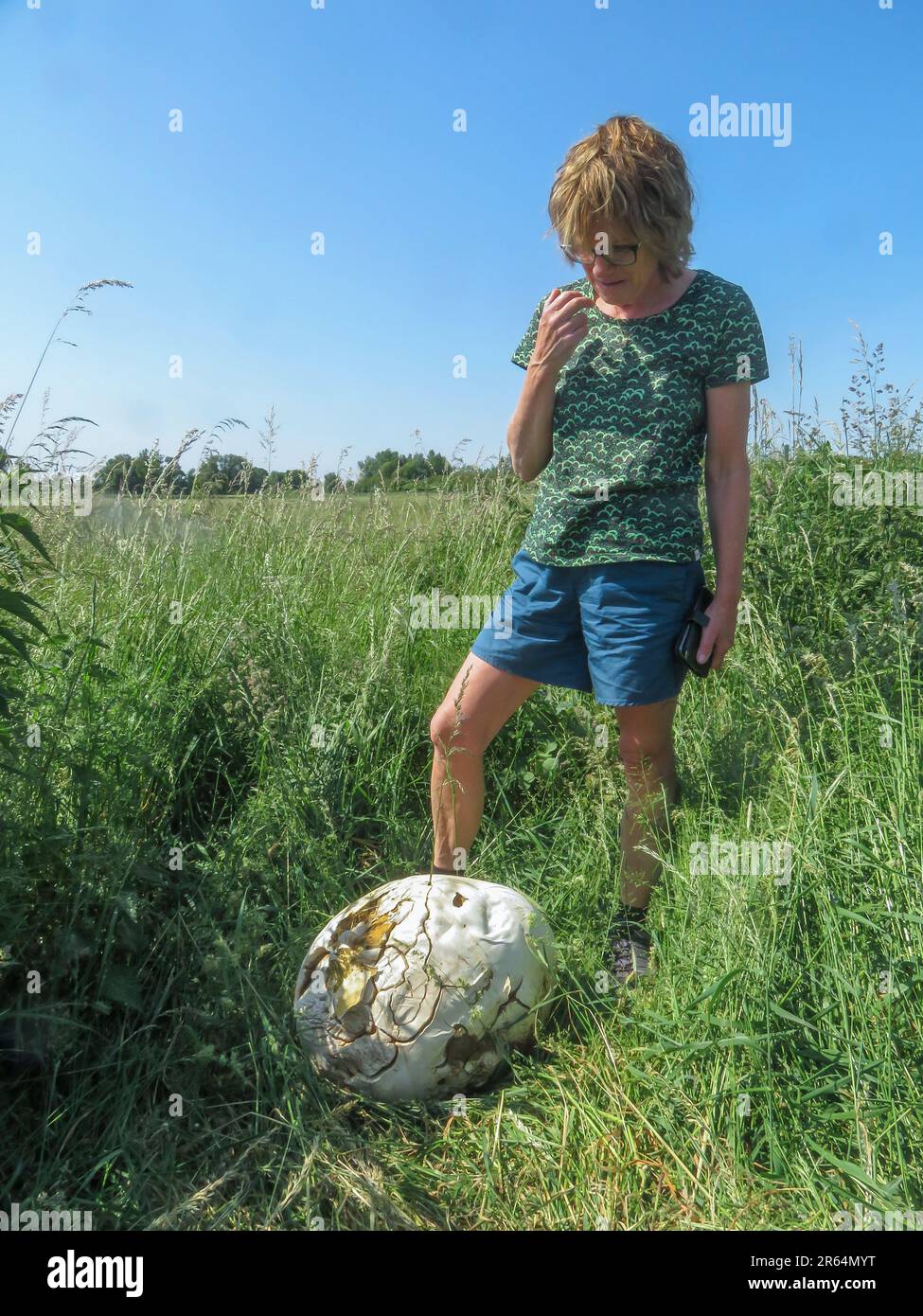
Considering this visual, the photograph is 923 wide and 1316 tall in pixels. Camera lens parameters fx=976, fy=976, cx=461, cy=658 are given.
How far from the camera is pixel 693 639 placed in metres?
2.57

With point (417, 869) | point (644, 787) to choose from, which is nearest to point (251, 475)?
point (417, 869)

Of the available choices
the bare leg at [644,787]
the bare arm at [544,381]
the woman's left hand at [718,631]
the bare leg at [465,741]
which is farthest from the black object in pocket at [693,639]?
the bare arm at [544,381]

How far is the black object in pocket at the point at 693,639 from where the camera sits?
2.57 metres

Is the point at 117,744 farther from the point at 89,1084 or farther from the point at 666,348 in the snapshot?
the point at 666,348

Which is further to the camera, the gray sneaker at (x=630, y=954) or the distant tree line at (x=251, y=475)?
the distant tree line at (x=251, y=475)

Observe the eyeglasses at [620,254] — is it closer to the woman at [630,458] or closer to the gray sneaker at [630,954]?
the woman at [630,458]

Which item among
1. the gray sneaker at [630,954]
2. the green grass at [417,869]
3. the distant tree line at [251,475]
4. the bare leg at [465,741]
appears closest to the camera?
the green grass at [417,869]

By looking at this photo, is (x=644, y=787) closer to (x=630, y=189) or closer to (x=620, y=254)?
(x=620, y=254)

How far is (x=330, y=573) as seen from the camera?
455 cm

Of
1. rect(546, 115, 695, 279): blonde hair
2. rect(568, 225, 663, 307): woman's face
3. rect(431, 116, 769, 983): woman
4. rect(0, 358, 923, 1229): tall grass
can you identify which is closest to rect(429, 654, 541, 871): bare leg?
rect(431, 116, 769, 983): woman

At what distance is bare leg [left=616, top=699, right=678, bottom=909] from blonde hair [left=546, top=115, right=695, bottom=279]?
46.8 inches

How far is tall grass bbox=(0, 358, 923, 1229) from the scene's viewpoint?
2072 mm

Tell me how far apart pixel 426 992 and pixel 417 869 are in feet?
2.58

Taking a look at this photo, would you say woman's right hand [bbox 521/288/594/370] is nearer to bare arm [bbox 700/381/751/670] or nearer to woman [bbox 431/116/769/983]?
woman [bbox 431/116/769/983]
